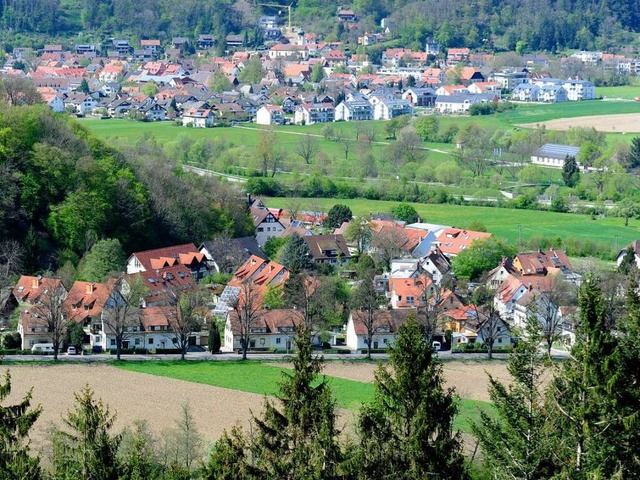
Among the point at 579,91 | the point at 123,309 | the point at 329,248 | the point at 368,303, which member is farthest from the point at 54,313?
the point at 579,91

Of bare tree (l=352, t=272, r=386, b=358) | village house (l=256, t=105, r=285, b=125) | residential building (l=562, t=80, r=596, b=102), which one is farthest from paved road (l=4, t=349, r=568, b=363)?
residential building (l=562, t=80, r=596, b=102)

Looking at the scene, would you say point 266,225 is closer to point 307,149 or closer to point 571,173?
point 571,173

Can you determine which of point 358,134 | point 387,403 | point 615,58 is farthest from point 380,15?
point 387,403

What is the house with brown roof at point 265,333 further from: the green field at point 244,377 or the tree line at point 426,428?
the tree line at point 426,428

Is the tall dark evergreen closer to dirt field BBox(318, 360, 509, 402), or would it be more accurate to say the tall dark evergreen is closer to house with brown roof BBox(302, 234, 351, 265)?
house with brown roof BBox(302, 234, 351, 265)

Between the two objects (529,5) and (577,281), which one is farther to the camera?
(529,5)

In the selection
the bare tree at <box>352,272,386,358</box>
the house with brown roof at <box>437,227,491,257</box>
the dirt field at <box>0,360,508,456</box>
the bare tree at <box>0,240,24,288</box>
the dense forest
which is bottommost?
the dense forest

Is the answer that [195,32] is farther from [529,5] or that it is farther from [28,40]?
[529,5]
